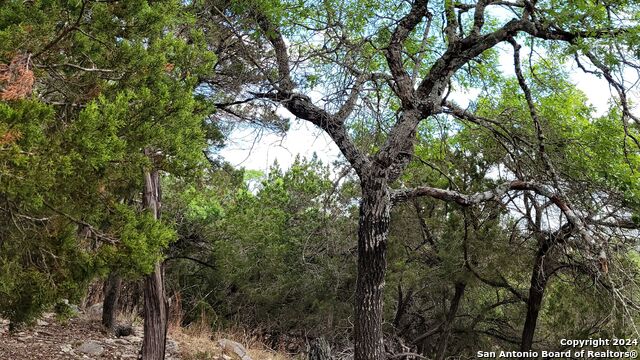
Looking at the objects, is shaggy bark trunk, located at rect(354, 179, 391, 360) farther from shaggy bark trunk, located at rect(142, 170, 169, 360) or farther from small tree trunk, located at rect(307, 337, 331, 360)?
shaggy bark trunk, located at rect(142, 170, 169, 360)

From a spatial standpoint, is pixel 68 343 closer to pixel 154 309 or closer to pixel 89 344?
pixel 89 344

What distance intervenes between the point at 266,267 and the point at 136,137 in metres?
7.89

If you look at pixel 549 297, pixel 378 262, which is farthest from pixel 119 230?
pixel 549 297

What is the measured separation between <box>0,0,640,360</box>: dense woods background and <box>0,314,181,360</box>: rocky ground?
1.61ft

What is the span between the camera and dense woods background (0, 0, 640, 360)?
4000 mm

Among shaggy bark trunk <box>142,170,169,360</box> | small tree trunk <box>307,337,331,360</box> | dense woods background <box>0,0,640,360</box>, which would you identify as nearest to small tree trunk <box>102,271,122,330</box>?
dense woods background <box>0,0,640,360</box>

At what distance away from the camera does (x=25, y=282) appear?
13.2 ft

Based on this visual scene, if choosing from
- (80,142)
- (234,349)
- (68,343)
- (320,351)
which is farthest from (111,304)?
(80,142)

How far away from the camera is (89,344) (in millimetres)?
7863

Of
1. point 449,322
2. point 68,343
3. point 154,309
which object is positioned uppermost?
point 449,322

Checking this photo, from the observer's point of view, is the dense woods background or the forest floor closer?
the dense woods background

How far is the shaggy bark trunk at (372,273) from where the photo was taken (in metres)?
5.37

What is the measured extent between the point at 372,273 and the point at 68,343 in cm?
485

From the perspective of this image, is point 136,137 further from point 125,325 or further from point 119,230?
point 125,325
